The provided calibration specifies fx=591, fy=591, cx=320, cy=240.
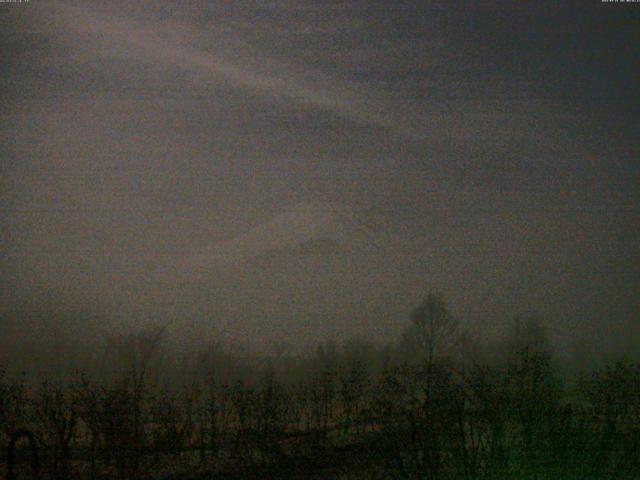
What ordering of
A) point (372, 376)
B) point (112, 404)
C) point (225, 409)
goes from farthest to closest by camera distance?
1. point (372, 376)
2. point (225, 409)
3. point (112, 404)

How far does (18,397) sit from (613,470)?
854 cm

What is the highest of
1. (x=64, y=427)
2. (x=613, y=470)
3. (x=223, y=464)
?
(x=64, y=427)

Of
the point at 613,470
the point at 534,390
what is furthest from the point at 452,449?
the point at 534,390

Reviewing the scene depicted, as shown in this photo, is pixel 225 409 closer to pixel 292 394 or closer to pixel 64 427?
pixel 292 394

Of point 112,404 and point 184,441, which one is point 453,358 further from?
point 112,404

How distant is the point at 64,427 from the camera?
8305mm

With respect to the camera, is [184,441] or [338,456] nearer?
[338,456]

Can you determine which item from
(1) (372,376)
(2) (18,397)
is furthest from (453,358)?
(2) (18,397)

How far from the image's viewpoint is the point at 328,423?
43.4ft

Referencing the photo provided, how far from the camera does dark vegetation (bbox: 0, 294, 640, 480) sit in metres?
7.14

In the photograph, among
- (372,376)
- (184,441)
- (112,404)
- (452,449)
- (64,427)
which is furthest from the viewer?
(372,376)

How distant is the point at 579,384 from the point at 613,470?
462 centimetres

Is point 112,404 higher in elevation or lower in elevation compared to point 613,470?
higher

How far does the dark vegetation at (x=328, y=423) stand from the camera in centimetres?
714
